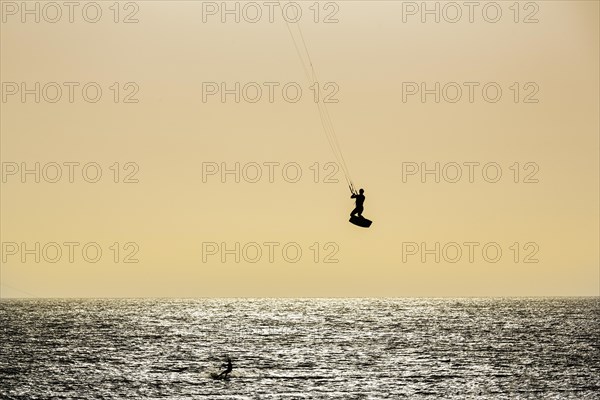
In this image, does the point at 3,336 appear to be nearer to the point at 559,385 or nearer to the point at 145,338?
the point at 145,338

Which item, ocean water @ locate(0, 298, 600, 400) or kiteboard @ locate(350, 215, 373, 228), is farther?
ocean water @ locate(0, 298, 600, 400)

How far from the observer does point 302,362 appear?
11894 centimetres

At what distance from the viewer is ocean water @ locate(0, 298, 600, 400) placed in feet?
302

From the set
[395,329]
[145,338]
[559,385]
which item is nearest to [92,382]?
[559,385]

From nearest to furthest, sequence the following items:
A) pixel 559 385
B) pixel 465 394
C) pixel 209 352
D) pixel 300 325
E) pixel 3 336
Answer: pixel 465 394 < pixel 559 385 < pixel 209 352 < pixel 3 336 < pixel 300 325

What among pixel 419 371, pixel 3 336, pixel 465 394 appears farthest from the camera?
pixel 3 336

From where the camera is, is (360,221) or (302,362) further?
(302,362)

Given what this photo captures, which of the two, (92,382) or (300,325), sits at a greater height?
(300,325)

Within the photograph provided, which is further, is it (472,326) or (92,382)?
(472,326)

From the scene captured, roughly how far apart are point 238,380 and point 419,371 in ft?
72.3

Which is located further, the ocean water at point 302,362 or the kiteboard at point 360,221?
the ocean water at point 302,362

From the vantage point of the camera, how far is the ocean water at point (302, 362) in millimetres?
92125

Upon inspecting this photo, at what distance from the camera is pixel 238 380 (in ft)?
328

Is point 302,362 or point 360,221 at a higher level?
point 360,221
